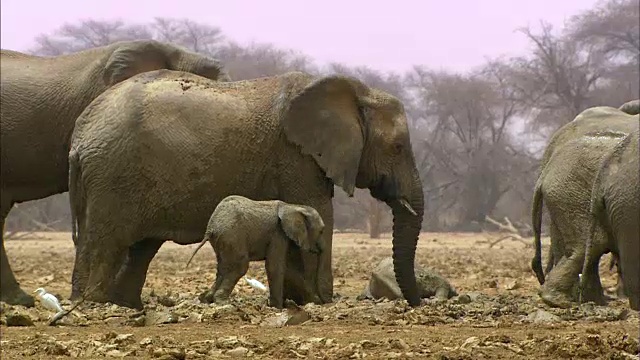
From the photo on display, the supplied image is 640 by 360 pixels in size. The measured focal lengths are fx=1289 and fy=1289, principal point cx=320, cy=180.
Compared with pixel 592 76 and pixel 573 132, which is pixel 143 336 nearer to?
pixel 573 132

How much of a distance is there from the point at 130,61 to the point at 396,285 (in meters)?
2.54

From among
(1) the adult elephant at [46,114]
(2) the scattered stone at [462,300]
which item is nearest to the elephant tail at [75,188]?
(1) the adult elephant at [46,114]

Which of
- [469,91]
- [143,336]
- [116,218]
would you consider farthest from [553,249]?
[469,91]

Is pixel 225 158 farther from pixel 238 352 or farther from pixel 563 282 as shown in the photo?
pixel 238 352

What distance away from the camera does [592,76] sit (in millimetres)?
36594

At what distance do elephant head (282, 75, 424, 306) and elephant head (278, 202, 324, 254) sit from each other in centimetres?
55

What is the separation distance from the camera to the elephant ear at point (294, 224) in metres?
7.49

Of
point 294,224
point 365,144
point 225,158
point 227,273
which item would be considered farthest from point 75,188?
point 365,144

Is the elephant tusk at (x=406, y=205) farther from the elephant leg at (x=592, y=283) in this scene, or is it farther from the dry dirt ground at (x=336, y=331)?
the elephant leg at (x=592, y=283)

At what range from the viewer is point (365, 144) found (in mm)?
8445

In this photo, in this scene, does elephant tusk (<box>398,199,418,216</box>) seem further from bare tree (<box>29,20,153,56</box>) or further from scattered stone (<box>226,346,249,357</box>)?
bare tree (<box>29,20,153,56</box>)

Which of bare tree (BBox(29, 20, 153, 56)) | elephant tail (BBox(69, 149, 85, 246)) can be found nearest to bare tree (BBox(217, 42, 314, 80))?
bare tree (BBox(29, 20, 153, 56))

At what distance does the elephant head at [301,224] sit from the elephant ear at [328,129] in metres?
0.52

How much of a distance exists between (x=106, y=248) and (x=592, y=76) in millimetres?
30205
